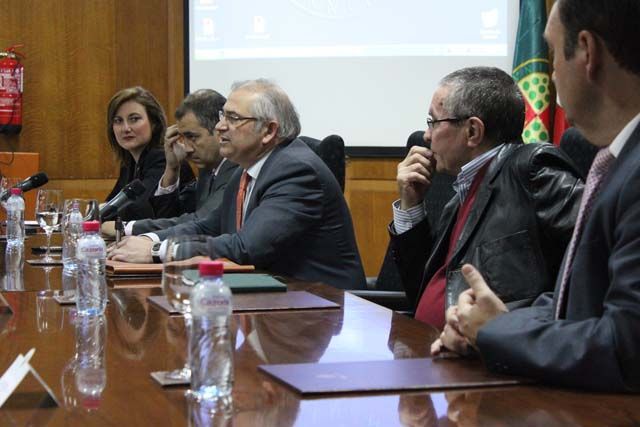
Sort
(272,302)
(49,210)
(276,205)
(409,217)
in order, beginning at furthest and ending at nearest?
(49,210) < (276,205) < (409,217) < (272,302)

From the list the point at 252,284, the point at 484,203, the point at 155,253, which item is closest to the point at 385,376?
the point at 252,284

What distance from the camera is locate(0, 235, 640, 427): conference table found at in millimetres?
1132

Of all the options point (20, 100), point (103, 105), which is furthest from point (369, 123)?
point (20, 100)

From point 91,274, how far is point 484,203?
3.02 ft

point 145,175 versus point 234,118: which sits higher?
point 234,118

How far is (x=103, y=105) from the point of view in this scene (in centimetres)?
634

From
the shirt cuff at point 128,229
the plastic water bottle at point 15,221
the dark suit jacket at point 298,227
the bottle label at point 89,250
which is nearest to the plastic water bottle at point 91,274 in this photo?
the bottle label at point 89,250

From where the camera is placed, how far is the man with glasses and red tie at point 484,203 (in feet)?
7.07

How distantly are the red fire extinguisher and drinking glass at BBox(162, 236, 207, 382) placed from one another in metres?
4.96

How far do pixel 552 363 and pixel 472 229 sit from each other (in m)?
1.00

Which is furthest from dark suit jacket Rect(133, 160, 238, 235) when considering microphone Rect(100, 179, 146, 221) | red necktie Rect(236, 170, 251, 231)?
red necktie Rect(236, 170, 251, 231)

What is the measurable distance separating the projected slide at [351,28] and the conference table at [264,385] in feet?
12.3

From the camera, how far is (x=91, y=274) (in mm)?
1899

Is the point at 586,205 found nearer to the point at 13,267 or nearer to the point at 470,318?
the point at 470,318
